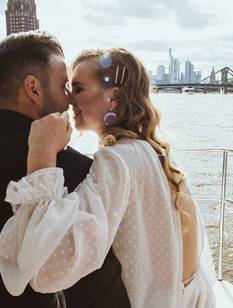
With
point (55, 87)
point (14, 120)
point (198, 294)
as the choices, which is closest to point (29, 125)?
point (14, 120)

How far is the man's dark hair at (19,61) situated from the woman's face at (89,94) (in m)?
0.22

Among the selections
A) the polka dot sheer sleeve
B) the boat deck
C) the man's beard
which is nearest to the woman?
the polka dot sheer sleeve

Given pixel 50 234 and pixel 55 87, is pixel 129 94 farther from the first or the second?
pixel 50 234

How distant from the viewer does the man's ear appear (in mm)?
1239

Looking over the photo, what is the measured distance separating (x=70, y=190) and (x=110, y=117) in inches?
16.5

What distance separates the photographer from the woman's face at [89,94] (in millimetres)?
1474

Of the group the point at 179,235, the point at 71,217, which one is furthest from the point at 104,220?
the point at 179,235

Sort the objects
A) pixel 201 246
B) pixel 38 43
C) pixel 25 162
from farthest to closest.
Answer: pixel 201 246 < pixel 38 43 < pixel 25 162

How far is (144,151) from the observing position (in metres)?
1.29

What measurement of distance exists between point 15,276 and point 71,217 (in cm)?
19

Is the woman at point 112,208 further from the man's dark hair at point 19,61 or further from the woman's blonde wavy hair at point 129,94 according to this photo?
the man's dark hair at point 19,61

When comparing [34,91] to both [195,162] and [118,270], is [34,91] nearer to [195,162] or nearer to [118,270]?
[118,270]

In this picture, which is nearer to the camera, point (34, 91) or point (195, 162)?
point (34, 91)

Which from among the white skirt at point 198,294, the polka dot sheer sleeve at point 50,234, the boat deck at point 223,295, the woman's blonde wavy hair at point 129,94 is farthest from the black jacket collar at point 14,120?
the boat deck at point 223,295
